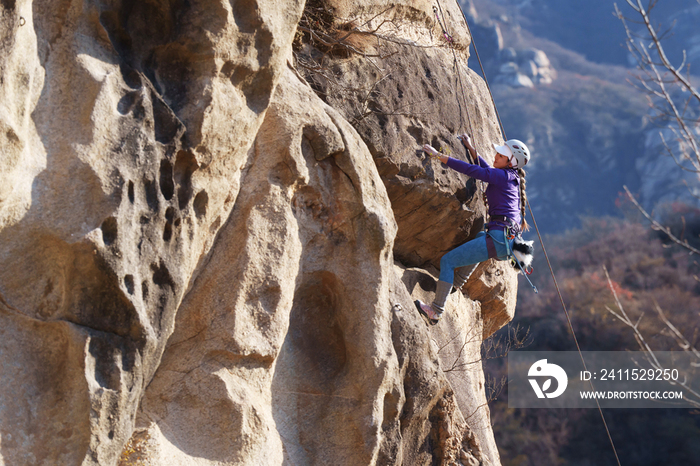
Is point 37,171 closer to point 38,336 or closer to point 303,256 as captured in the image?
point 38,336

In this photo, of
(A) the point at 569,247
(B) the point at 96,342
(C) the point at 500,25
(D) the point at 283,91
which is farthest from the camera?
(C) the point at 500,25

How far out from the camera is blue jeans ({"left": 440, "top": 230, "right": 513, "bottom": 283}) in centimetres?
591

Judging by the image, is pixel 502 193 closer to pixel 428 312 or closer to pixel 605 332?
pixel 428 312

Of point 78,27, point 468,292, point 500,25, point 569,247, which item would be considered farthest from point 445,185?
point 500,25

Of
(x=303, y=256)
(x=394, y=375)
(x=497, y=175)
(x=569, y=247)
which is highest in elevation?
(x=569, y=247)

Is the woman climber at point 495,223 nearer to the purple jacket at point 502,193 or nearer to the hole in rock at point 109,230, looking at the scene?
the purple jacket at point 502,193

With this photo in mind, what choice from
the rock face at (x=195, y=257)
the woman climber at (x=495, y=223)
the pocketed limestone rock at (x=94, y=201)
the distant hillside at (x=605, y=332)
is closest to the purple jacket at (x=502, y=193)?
the woman climber at (x=495, y=223)

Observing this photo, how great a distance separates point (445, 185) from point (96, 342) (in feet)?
12.7

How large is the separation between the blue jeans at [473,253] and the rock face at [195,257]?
1.05m

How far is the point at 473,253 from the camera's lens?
19.7ft

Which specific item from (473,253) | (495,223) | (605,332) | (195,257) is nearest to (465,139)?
(495,223)

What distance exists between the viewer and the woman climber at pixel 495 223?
19.4 ft

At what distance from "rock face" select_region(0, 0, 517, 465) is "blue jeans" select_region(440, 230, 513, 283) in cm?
105

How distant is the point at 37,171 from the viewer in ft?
10.8
